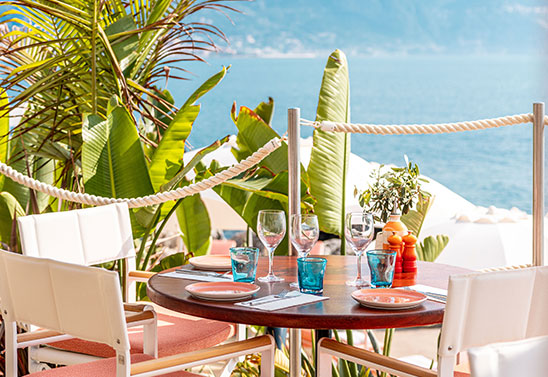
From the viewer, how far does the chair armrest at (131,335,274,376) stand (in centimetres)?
127

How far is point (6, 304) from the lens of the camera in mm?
1422

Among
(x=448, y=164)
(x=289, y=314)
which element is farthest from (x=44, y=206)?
(x=448, y=164)

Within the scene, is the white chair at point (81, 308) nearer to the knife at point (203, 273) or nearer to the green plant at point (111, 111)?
the knife at point (203, 273)

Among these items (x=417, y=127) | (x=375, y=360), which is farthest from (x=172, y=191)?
(x=375, y=360)

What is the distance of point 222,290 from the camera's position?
148cm

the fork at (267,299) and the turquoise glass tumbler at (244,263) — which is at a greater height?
the turquoise glass tumbler at (244,263)

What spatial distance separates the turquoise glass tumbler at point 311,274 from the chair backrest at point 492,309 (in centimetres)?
34

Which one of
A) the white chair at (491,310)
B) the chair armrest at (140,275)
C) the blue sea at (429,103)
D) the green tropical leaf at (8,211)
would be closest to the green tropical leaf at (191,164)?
the chair armrest at (140,275)

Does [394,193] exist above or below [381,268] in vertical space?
above

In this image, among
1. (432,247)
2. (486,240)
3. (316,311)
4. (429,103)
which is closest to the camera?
(316,311)

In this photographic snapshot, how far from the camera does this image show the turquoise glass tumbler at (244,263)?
5.00 feet

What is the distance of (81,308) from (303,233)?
0.53 m

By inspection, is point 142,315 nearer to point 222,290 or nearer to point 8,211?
point 222,290

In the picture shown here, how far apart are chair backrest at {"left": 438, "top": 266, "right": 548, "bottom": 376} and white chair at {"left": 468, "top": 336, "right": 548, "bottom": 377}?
436 millimetres
